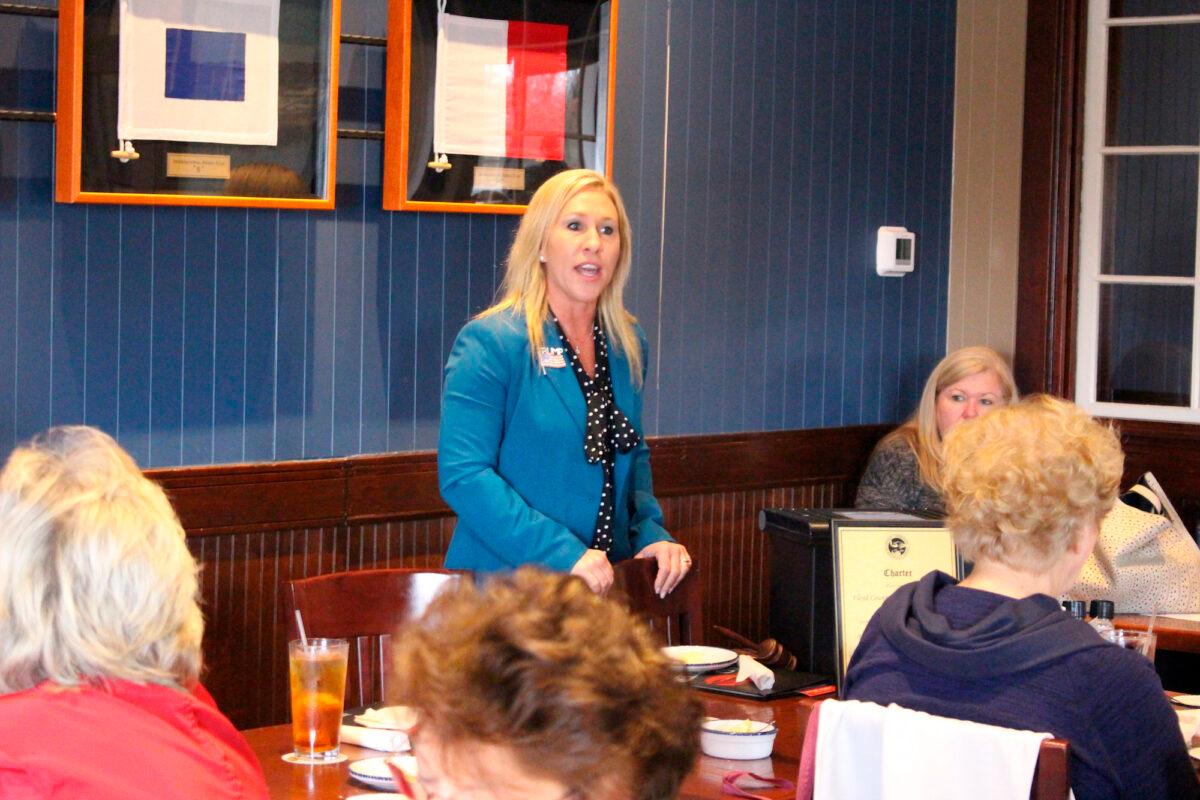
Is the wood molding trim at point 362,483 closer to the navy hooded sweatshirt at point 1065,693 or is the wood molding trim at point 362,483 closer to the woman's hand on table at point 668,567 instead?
the woman's hand on table at point 668,567

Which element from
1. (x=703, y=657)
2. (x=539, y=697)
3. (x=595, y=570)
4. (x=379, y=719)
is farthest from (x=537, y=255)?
(x=539, y=697)

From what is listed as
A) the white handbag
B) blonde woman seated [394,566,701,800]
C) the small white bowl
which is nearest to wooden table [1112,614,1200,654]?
the white handbag

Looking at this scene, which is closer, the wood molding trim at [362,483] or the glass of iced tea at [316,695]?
the glass of iced tea at [316,695]

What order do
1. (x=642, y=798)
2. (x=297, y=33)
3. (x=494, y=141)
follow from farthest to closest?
(x=494, y=141), (x=297, y=33), (x=642, y=798)

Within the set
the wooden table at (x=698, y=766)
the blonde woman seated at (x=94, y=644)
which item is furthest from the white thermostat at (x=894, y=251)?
the blonde woman seated at (x=94, y=644)

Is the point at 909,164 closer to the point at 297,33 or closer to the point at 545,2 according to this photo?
the point at 545,2

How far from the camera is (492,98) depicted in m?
3.69

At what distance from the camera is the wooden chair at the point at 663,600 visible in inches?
108

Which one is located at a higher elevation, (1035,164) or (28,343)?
(1035,164)

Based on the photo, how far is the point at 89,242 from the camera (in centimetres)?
315

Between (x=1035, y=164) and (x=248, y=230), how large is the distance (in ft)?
8.27

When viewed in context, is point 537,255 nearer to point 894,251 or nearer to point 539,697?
point 894,251

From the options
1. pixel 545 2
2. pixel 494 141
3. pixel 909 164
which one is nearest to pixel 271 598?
pixel 494 141

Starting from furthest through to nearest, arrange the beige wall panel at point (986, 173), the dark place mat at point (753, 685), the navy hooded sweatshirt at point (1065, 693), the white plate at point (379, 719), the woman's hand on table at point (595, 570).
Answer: the beige wall panel at point (986, 173), the woman's hand on table at point (595, 570), the dark place mat at point (753, 685), the white plate at point (379, 719), the navy hooded sweatshirt at point (1065, 693)
